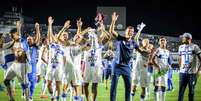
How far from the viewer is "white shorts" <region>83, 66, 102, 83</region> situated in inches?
261

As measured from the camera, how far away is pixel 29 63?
23.1 feet

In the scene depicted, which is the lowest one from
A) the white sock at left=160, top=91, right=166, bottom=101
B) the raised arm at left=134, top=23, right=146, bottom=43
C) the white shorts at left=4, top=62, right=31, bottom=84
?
the white sock at left=160, top=91, right=166, bottom=101

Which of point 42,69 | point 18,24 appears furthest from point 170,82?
point 18,24

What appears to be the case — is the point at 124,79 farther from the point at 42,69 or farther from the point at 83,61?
the point at 42,69

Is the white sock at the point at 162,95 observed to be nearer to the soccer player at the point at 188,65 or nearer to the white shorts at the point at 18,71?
the soccer player at the point at 188,65

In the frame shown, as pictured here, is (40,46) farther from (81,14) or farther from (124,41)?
(124,41)

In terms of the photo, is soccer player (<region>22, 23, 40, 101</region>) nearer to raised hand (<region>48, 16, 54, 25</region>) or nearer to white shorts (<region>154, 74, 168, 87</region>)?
raised hand (<region>48, 16, 54, 25</region>)

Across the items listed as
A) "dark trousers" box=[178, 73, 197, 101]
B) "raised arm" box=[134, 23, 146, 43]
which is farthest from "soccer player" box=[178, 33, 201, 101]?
"raised arm" box=[134, 23, 146, 43]

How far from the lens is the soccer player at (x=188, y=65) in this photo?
6.23 metres

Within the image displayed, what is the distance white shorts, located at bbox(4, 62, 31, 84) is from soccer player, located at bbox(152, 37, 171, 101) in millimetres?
2265

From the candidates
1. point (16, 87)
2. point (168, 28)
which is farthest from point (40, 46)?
point (168, 28)

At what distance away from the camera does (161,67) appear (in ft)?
23.2

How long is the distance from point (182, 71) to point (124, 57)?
1038 millimetres

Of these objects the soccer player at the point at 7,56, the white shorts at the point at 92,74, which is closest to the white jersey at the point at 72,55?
the white shorts at the point at 92,74
